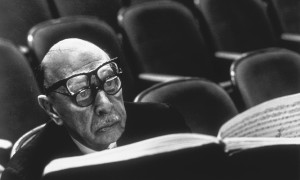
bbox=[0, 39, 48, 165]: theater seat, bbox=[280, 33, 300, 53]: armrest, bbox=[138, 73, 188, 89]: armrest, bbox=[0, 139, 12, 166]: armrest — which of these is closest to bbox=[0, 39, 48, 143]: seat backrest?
bbox=[0, 39, 48, 165]: theater seat

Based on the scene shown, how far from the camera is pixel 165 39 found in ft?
3.34

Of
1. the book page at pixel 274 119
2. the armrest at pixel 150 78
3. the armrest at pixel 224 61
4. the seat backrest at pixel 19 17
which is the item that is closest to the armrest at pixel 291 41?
the armrest at pixel 224 61

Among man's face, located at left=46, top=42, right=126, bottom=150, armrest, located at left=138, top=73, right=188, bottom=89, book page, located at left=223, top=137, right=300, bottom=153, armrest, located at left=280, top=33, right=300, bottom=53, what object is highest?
man's face, located at left=46, top=42, right=126, bottom=150

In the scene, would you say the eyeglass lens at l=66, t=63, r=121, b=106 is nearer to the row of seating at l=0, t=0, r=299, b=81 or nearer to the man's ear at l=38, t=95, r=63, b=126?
the man's ear at l=38, t=95, r=63, b=126

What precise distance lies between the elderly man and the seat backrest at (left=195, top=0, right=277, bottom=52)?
0.65 m

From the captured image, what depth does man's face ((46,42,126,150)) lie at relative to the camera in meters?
0.44

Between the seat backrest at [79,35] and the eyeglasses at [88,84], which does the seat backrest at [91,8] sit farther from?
the eyeglasses at [88,84]

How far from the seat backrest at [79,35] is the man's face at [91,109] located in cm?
37

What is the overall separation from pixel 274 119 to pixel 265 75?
409mm

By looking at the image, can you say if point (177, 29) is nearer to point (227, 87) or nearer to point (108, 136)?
point (227, 87)

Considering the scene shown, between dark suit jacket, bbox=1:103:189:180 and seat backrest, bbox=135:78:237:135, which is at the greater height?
dark suit jacket, bbox=1:103:189:180

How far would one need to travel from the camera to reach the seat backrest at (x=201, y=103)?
0.76 m

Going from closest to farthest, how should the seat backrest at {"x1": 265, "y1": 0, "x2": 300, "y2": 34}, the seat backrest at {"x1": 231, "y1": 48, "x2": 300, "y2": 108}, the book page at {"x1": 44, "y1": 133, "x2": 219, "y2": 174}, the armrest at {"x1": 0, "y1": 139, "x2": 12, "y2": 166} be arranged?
the book page at {"x1": 44, "y1": 133, "x2": 219, "y2": 174} < the armrest at {"x1": 0, "y1": 139, "x2": 12, "y2": 166} < the seat backrest at {"x1": 231, "y1": 48, "x2": 300, "y2": 108} < the seat backrest at {"x1": 265, "y1": 0, "x2": 300, "y2": 34}

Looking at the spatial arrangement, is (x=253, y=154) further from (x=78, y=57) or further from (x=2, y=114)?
(x=2, y=114)
